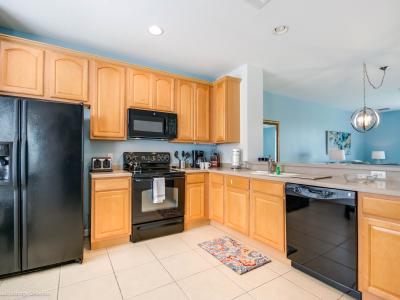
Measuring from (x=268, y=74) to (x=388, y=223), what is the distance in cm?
310

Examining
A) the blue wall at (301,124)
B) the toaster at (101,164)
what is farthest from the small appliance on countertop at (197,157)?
the blue wall at (301,124)

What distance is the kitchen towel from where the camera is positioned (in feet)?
9.00

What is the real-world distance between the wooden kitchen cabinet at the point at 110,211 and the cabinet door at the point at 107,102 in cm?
69

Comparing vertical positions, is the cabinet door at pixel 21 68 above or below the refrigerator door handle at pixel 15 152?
above

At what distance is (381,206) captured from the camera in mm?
1485

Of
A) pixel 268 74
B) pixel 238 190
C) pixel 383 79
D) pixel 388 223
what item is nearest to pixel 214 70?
pixel 268 74

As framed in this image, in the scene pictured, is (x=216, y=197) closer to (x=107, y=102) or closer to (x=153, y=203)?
(x=153, y=203)

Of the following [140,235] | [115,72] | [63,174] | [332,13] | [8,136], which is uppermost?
[332,13]

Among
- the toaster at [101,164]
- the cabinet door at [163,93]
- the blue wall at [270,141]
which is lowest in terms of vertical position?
the toaster at [101,164]

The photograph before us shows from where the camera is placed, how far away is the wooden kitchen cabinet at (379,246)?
1418 mm

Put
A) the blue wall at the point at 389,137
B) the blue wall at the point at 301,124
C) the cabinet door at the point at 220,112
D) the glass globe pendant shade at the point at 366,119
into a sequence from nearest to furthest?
1. the glass globe pendant shade at the point at 366,119
2. the cabinet door at the point at 220,112
3. the blue wall at the point at 301,124
4. the blue wall at the point at 389,137

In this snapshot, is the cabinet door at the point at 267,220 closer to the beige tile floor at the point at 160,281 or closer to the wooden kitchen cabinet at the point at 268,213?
the wooden kitchen cabinet at the point at 268,213

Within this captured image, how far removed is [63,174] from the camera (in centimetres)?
210

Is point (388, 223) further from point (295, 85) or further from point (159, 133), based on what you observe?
point (295, 85)
